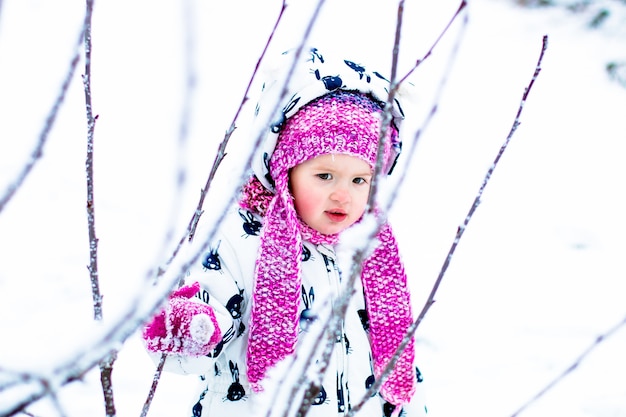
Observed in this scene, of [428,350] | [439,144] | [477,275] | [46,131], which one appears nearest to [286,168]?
[46,131]

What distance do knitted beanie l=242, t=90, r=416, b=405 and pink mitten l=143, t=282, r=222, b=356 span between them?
11.3 inches

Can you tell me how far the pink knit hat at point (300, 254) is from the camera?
67.9 inches

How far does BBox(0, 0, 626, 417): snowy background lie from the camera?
113 inches

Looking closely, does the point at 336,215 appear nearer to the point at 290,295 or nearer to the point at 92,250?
the point at 290,295

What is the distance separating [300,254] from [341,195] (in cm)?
20

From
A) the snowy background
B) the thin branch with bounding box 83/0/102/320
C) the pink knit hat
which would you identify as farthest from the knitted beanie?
the thin branch with bounding box 83/0/102/320

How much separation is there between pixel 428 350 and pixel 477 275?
35.3 inches

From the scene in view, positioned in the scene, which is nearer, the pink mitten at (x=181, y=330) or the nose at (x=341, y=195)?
the pink mitten at (x=181, y=330)

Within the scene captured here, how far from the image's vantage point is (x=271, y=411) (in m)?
0.82

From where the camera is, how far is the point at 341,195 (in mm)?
1780

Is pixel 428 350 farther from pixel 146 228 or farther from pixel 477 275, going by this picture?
pixel 146 228

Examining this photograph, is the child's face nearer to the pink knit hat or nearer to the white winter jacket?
the pink knit hat

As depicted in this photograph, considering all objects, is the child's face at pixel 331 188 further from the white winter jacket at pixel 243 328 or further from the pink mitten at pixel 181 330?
the pink mitten at pixel 181 330

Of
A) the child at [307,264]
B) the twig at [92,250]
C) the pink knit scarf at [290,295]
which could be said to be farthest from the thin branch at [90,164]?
Answer: the pink knit scarf at [290,295]
